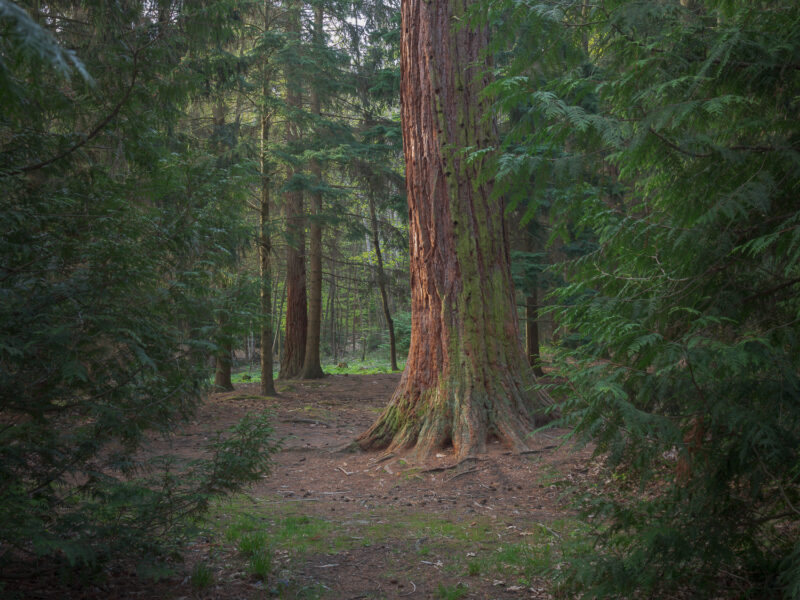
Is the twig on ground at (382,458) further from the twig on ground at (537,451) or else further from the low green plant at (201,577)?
the low green plant at (201,577)

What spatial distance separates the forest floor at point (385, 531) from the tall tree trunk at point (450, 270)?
0.60m

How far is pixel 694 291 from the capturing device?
2.83 metres

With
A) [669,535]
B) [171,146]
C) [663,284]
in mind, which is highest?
[171,146]

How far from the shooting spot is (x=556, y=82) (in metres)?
2.99

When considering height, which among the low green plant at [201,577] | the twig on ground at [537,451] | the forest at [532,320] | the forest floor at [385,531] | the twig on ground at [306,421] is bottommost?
the twig on ground at [306,421]

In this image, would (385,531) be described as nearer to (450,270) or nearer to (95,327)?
(95,327)

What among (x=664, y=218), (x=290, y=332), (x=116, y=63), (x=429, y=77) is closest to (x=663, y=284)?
(x=664, y=218)

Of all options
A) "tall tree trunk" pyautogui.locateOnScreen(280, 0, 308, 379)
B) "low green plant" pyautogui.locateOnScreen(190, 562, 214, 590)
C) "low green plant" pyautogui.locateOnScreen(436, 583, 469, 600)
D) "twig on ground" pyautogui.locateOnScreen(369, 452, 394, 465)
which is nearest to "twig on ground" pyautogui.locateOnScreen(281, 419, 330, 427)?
"twig on ground" pyautogui.locateOnScreen(369, 452, 394, 465)

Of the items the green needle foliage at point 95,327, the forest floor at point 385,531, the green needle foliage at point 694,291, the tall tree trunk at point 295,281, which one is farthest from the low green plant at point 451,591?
the tall tree trunk at point 295,281

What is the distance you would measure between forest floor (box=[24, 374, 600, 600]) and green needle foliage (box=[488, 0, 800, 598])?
56 cm

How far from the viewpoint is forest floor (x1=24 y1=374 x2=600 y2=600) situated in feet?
11.6

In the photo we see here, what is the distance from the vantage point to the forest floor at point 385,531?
353cm

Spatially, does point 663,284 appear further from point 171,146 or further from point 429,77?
point 171,146

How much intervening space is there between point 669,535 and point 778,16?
2.59 meters
